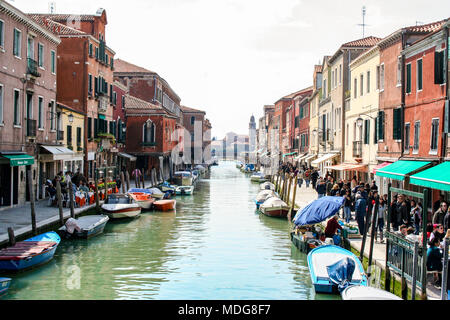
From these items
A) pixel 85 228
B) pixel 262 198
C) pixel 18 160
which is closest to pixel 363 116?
pixel 262 198

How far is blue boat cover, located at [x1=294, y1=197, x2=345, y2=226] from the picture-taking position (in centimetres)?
1579

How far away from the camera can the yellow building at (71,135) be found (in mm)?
28016

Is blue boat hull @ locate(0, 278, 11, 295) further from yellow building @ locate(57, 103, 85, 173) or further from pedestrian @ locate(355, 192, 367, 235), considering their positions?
yellow building @ locate(57, 103, 85, 173)

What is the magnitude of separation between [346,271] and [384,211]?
518 cm

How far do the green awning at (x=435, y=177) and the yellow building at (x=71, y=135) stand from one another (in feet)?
55.5

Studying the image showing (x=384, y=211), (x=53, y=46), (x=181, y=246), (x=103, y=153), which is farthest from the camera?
(x=103, y=153)

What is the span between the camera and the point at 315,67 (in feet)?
145

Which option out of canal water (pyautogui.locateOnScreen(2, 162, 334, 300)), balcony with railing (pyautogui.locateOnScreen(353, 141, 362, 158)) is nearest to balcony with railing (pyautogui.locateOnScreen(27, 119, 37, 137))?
canal water (pyautogui.locateOnScreen(2, 162, 334, 300))

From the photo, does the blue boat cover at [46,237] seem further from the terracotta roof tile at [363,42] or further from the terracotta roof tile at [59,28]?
the terracotta roof tile at [363,42]

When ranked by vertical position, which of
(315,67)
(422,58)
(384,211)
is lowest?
(384,211)

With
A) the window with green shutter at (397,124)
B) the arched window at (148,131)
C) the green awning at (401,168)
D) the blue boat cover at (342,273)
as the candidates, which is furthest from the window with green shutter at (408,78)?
the arched window at (148,131)

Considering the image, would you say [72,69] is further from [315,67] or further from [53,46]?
[315,67]

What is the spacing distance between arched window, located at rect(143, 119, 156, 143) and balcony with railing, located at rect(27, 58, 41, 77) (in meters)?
22.3
